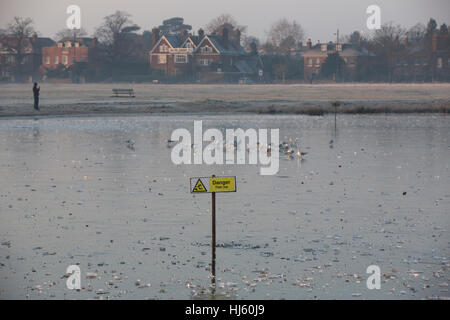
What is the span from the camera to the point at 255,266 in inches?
449

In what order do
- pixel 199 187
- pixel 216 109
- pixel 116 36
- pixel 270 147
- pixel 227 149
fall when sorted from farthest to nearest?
1. pixel 116 36
2. pixel 216 109
3. pixel 227 149
4. pixel 270 147
5. pixel 199 187

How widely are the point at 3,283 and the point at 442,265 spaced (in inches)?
249

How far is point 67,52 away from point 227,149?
116m

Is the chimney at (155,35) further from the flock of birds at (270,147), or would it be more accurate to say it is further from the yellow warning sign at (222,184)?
the yellow warning sign at (222,184)

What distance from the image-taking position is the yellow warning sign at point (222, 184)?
11.0 meters

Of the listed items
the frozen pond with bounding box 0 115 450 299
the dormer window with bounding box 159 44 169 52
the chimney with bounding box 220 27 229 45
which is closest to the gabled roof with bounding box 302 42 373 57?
the chimney with bounding box 220 27 229 45

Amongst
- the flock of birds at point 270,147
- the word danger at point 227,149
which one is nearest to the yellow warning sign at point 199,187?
the word danger at point 227,149

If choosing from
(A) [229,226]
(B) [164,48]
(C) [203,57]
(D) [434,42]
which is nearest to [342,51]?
(D) [434,42]

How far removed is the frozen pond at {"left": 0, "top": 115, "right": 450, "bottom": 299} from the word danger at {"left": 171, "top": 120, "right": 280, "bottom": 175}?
647 millimetres

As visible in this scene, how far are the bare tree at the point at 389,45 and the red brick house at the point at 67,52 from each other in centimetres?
5112

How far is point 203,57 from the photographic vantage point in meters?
133

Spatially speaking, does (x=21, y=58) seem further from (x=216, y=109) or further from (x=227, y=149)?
(x=227, y=149)

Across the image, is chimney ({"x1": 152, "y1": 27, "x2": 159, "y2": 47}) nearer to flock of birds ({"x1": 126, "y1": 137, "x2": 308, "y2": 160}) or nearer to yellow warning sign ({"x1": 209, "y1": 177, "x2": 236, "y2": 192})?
flock of birds ({"x1": 126, "y1": 137, "x2": 308, "y2": 160})

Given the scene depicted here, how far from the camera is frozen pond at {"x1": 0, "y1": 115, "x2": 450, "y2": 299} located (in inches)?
413
